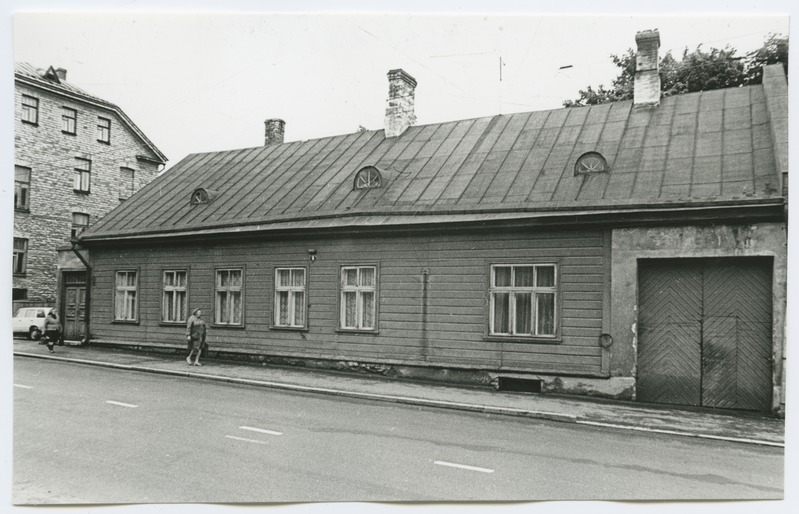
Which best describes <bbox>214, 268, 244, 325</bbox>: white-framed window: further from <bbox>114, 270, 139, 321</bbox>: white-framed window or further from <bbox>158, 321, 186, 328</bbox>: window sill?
<bbox>114, 270, 139, 321</bbox>: white-framed window

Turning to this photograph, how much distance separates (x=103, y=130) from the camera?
56.7 ft

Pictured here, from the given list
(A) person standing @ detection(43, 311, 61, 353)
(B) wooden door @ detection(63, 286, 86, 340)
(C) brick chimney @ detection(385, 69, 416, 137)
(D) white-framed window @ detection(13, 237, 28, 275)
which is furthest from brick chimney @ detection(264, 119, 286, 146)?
(A) person standing @ detection(43, 311, 61, 353)

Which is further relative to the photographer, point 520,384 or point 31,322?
point 31,322

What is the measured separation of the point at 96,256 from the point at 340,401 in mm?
12465

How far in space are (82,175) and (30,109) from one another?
19.4 ft

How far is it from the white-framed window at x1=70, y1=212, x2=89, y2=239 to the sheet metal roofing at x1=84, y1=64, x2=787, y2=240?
10.4 inches

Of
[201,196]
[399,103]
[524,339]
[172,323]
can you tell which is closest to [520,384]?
[524,339]

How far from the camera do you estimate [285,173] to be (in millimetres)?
18844

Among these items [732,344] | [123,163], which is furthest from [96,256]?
[732,344]

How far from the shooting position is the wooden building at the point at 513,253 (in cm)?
1155

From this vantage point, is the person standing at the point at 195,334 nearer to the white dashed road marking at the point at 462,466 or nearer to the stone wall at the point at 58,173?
the stone wall at the point at 58,173

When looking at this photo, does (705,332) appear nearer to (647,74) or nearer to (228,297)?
(647,74)

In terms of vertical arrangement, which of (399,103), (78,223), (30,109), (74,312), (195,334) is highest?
(399,103)

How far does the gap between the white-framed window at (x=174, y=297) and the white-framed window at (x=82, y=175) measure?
3614 mm
